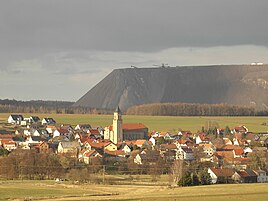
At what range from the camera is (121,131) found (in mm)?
111938

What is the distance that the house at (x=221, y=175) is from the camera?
2345 inches

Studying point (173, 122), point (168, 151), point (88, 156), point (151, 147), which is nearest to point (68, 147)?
point (151, 147)

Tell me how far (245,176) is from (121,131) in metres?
50.7

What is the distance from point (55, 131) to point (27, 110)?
6512 cm

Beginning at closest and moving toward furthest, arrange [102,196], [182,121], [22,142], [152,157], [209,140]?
[102,196] < [152,157] < [22,142] < [209,140] < [182,121]

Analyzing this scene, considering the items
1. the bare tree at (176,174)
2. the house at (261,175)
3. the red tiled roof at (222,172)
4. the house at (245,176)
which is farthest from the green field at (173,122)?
the bare tree at (176,174)

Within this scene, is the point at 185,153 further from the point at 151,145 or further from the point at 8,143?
the point at 8,143

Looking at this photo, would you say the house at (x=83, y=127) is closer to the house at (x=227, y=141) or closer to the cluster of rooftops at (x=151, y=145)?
the cluster of rooftops at (x=151, y=145)

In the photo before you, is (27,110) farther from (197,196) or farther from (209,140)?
(197,196)

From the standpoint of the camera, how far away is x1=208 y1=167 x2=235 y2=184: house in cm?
5956

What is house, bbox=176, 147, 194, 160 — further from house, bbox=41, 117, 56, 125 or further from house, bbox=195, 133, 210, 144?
house, bbox=41, 117, 56, 125

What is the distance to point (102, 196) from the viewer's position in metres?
45.1

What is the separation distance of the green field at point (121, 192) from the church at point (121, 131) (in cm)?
5194

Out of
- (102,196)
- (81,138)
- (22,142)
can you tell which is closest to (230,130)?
(81,138)
